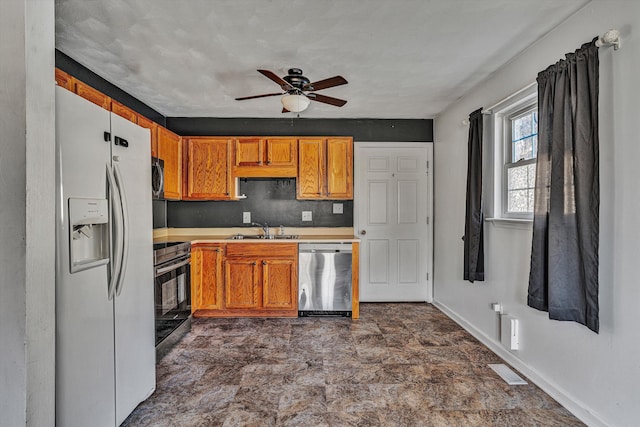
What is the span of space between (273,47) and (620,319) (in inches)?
106

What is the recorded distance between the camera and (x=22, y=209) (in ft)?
3.65

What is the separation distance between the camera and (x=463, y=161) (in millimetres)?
3588

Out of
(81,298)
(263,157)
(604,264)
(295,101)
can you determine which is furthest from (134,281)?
(604,264)

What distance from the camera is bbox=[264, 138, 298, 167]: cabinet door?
13.8 ft

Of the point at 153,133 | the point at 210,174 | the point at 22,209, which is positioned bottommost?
the point at 22,209

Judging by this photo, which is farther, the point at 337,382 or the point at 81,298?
the point at 337,382

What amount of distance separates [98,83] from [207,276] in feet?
7.07

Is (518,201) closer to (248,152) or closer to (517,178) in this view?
(517,178)

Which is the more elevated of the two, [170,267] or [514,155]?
[514,155]

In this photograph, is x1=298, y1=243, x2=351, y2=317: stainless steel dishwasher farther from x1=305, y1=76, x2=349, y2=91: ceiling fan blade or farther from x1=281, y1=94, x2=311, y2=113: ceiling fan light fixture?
x1=305, y1=76, x2=349, y2=91: ceiling fan blade

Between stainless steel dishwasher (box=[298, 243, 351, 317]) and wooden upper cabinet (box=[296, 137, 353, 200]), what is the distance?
2.47ft

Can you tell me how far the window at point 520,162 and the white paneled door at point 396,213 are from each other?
1643 mm

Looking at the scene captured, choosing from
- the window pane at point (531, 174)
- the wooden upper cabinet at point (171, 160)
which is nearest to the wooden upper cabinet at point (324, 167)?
the wooden upper cabinet at point (171, 160)

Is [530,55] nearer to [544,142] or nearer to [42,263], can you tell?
[544,142]
